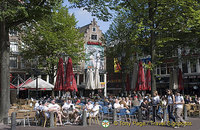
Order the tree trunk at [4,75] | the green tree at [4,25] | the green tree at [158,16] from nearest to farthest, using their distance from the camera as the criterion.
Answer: the green tree at [4,25] < the tree trunk at [4,75] < the green tree at [158,16]

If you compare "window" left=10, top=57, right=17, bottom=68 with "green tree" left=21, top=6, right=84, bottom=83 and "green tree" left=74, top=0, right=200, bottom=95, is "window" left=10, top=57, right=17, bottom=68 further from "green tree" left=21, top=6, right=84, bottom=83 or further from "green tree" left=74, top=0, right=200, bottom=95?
"green tree" left=74, top=0, right=200, bottom=95

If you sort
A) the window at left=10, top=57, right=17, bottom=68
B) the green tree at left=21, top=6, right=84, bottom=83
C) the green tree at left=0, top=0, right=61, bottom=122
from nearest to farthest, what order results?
the green tree at left=0, top=0, right=61, bottom=122 < the green tree at left=21, top=6, right=84, bottom=83 < the window at left=10, top=57, right=17, bottom=68

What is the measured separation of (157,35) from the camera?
18.0m

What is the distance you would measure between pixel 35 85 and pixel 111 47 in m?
13.7

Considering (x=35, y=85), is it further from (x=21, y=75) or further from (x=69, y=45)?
(x=21, y=75)

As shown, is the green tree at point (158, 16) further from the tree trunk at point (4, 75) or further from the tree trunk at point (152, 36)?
the tree trunk at point (4, 75)

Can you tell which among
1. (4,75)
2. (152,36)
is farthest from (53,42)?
(4,75)

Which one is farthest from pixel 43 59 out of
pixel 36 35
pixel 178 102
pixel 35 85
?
pixel 178 102

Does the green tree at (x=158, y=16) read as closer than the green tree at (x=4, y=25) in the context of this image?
No

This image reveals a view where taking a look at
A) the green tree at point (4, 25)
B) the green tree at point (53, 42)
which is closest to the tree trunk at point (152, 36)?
the green tree at point (4, 25)

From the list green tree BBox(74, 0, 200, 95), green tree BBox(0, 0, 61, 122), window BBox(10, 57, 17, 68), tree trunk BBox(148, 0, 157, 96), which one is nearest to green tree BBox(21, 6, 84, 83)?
window BBox(10, 57, 17, 68)

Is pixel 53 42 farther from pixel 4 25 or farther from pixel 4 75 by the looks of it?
pixel 4 75

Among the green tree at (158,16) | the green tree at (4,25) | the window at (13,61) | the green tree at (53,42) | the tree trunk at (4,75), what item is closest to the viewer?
the green tree at (4,25)

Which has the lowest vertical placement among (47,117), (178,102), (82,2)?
(47,117)
